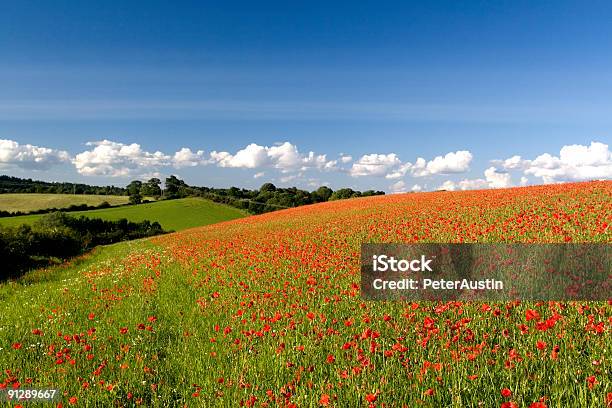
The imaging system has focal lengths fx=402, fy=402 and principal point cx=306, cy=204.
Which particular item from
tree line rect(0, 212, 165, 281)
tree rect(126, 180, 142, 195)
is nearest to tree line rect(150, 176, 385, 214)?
tree rect(126, 180, 142, 195)

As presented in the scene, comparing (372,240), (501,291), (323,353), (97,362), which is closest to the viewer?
(323,353)

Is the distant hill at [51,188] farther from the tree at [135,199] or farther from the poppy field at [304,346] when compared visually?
the poppy field at [304,346]

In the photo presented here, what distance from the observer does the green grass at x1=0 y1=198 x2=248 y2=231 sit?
255 ft

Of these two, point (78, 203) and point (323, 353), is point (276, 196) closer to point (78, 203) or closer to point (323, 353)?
point (78, 203)

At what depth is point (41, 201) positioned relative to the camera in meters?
94.2

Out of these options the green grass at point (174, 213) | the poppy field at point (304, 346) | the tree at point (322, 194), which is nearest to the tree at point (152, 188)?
the green grass at point (174, 213)

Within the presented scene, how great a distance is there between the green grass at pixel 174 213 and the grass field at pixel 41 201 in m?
9.95

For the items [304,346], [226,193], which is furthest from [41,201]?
[304,346]

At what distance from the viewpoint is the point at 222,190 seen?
4493 inches

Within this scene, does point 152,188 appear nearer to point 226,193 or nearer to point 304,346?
point 226,193

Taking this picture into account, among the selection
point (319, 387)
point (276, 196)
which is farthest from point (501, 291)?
point (276, 196)

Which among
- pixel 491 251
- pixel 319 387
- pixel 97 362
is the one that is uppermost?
pixel 491 251

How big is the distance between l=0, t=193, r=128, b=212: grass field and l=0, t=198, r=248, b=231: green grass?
9.95 m

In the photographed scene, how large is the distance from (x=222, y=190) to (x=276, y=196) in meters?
25.2
